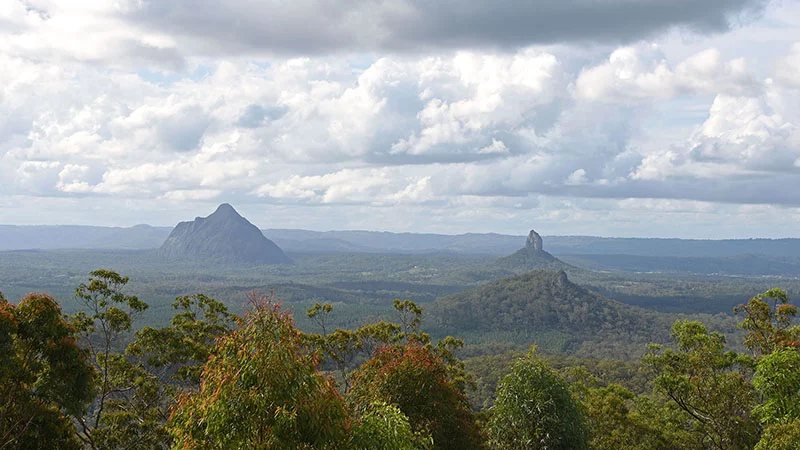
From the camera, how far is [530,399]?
2377cm

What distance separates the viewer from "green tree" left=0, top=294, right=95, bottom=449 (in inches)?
703

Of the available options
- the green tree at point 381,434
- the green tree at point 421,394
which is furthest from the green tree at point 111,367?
the green tree at point 381,434

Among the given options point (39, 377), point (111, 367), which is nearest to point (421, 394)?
point (39, 377)

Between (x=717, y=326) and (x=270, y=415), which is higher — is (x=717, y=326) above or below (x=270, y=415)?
below

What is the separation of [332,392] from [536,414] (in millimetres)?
13014

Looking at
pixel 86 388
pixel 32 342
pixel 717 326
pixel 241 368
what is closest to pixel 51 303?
pixel 32 342

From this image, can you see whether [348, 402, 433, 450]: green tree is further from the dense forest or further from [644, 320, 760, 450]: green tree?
[644, 320, 760, 450]: green tree

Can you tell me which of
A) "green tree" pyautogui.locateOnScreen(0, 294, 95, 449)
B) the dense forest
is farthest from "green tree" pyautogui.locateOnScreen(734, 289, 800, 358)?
"green tree" pyautogui.locateOnScreen(0, 294, 95, 449)

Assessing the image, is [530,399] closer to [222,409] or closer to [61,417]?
[222,409]

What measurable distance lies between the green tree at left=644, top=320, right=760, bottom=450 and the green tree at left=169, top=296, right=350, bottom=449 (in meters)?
20.8

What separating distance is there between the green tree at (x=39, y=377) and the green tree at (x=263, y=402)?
7.93 m

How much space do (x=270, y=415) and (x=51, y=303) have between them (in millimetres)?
11530

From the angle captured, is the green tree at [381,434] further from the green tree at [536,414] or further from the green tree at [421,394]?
the green tree at [536,414]

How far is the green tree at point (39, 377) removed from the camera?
703 inches
